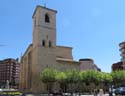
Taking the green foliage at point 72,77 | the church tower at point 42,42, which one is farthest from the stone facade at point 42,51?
the green foliage at point 72,77

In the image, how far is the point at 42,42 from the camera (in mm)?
65562

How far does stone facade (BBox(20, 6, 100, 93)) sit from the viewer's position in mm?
63406

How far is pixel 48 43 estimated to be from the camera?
66188mm

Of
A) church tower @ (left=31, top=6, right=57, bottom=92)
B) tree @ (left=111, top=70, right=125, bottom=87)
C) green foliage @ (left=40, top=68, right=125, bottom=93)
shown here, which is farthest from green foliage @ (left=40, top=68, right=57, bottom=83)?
tree @ (left=111, top=70, right=125, bottom=87)

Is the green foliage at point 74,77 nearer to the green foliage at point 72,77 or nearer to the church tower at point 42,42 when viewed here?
the green foliage at point 72,77

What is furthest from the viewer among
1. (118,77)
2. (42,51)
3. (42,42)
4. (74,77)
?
(42,42)

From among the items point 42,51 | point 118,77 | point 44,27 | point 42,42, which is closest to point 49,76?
point 42,51

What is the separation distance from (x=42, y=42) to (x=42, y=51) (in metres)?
2.58

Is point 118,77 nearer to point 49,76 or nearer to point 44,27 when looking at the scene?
point 49,76

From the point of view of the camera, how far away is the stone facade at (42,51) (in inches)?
2496

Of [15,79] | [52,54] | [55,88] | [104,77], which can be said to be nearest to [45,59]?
[52,54]

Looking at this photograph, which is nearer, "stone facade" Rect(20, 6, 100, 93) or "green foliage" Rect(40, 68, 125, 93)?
"green foliage" Rect(40, 68, 125, 93)

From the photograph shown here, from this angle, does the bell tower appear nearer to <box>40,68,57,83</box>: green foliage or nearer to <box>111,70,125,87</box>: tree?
<box>40,68,57,83</box>: green foliage

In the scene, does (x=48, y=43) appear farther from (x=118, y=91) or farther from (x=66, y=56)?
(x=118, y=91)
